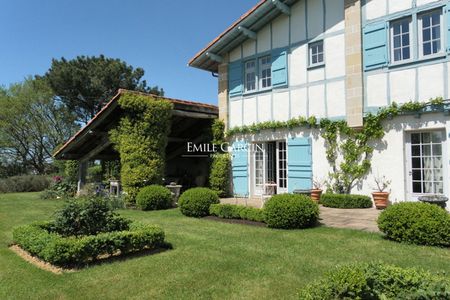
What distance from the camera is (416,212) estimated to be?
18.7 ft

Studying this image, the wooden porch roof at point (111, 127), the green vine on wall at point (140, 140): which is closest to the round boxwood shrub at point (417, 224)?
the green vine on wall at point (140, 140)

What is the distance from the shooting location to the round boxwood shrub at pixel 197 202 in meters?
8.88

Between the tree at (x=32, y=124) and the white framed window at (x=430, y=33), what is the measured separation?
2658 cm

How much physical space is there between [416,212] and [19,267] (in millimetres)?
6082

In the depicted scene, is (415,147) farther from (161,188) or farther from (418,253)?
(161,188)

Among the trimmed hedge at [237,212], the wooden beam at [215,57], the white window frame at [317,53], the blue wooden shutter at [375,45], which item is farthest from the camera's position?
the wooden beam at [215,57]

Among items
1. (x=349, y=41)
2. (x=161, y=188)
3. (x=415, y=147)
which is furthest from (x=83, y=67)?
(x=415, y=147)

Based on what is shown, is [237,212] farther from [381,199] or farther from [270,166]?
[270,166]

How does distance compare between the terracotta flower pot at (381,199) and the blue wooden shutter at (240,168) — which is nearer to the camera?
the terracotta flower pot at (381,199)

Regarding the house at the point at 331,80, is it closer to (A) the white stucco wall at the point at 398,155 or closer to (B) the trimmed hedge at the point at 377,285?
(A) the white stucco wall at the point at 398,155

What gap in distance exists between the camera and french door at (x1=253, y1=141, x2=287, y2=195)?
12164mm

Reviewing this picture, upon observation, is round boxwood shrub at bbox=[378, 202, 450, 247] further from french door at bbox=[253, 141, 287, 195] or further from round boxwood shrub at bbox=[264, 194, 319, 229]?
french door at bbox=[253, 141, 287, 195]

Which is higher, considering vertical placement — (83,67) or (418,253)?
(83,67)

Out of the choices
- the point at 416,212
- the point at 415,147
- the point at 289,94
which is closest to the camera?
the point at 416,212
